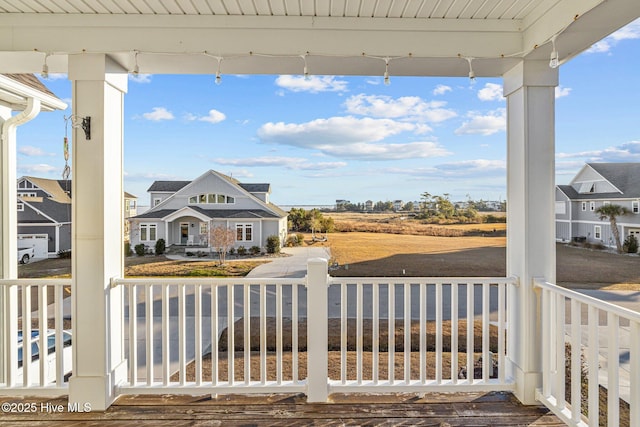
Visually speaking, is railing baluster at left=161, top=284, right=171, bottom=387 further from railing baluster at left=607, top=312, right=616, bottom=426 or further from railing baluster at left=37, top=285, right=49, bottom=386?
railing baluster at left=607, top=312, right=616, bottom=426

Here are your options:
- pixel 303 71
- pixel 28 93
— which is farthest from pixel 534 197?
pixel 28 93

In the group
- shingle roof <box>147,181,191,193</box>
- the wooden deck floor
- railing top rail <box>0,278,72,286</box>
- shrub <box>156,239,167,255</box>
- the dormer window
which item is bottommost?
the wooden deck floor

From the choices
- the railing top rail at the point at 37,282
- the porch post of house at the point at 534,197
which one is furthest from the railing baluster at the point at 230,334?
the porch post of house at the point at 534,197

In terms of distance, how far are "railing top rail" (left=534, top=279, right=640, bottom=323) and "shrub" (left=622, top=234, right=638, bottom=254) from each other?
0.46 metres

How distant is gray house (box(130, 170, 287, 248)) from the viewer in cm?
235

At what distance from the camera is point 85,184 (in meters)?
2.08

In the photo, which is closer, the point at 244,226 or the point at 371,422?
the point at 371,422

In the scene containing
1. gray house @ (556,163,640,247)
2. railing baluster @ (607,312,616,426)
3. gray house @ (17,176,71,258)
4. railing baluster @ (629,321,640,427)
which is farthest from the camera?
gray house @ (17,176,71,258)

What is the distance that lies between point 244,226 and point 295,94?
1.13 meters

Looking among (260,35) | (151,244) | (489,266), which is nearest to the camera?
(260,35)

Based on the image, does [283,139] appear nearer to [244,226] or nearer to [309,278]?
[244,226]

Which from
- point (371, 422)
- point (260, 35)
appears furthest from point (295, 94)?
point (371, 422)

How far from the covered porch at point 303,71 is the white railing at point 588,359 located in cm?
2

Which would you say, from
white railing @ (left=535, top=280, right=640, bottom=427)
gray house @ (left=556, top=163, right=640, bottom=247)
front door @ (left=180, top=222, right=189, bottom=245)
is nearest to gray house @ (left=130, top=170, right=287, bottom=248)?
Result: front door @ (left=180, top=222, right=189, bottom=245)
